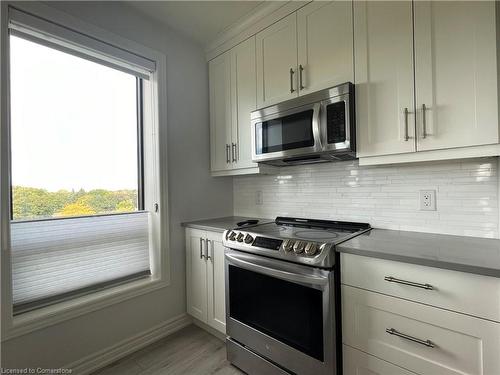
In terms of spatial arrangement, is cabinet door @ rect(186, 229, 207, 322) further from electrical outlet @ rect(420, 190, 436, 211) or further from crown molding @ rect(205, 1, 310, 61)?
crown molding @ rect(205, 1, 310, 61)

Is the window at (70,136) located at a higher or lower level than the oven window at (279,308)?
higher

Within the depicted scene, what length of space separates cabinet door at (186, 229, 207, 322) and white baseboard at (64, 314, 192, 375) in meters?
0.15

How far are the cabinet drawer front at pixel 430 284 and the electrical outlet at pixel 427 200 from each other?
635 millimetres

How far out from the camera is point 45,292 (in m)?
1.63

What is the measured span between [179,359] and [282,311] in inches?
36.8

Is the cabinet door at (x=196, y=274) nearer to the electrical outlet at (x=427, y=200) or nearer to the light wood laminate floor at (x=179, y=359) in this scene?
the light wood laminate floor at (x=179, y=359)

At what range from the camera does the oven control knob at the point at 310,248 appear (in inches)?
52.3

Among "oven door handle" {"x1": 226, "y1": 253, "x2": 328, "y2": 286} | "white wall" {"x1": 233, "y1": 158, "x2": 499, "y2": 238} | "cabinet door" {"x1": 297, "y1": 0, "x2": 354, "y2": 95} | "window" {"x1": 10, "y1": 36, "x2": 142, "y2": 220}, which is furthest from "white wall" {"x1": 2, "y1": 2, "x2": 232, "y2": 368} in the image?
"cabinet door" {"x1": 297, "y1": 0, "x2": 354, "y2": 95}

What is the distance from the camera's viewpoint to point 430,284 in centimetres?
107

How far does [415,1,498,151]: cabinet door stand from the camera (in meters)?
1.16

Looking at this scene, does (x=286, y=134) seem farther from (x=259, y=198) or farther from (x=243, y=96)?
(x=259, y=198)

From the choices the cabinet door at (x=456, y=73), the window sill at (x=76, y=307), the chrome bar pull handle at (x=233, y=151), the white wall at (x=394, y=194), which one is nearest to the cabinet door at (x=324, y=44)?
the cabinet door at (x=456, y=73)

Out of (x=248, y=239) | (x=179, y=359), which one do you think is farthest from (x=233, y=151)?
(x=179, y=359)

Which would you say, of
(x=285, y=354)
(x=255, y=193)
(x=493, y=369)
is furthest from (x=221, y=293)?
Answer: (x=493, y=369)
